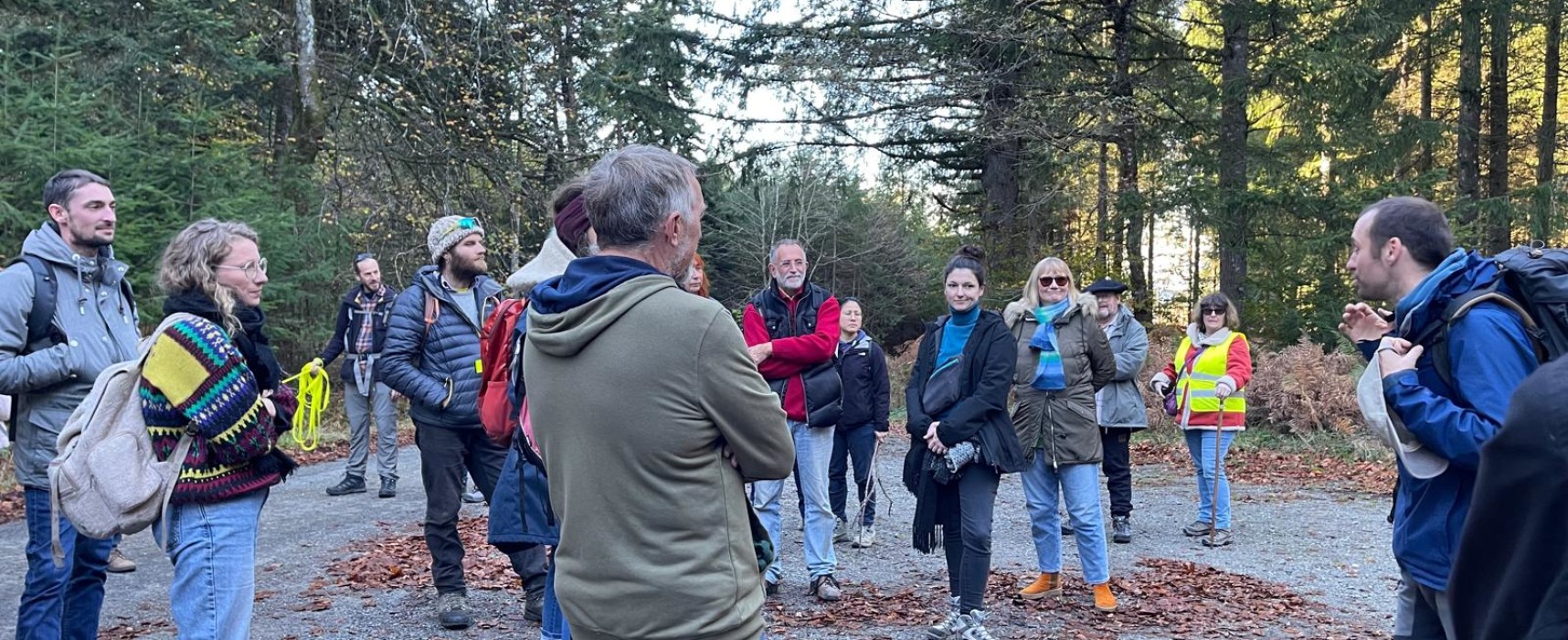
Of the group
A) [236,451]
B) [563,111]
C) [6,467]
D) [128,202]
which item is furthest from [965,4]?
[236,451]

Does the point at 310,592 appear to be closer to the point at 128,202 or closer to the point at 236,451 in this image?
the point at 236,451

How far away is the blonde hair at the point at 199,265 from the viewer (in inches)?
139

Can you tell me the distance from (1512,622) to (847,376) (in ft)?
22.0

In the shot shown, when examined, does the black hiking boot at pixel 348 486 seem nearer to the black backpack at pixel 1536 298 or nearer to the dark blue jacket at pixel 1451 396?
the dark blue jacket at pixel 1451 396

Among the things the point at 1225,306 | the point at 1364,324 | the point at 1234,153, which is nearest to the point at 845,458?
the point at 1225,306

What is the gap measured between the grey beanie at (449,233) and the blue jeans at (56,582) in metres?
1.97

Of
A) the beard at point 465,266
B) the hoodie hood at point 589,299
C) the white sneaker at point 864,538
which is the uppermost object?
the beard at point 465,266

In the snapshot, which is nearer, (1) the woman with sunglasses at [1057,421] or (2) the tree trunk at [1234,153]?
(1) the woman with sunglasses at [1057,421]

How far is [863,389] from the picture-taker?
8039 mm

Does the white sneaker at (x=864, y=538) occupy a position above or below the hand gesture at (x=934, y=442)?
below

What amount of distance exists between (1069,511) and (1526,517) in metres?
5.14

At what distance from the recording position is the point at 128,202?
13602 millimetres

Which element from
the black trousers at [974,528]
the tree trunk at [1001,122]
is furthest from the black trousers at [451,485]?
the tree trunk at [1001,122]

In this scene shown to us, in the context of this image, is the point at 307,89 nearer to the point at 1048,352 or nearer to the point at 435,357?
the point at 435,357
